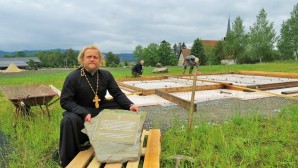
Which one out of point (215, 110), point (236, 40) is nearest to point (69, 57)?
point (236, 40)

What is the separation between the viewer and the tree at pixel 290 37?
4853cm

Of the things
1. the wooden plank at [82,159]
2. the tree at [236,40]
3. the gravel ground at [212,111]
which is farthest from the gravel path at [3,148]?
the tree at [236,40]

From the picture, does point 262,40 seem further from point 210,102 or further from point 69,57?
point 69,57

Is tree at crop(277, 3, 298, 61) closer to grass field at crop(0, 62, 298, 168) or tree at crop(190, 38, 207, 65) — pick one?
tree at crop(190, 38, 207, 65)

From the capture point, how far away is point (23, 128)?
529 centimetres

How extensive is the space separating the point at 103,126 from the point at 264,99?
17.9 ft

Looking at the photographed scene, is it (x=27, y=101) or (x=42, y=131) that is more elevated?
(x=27, y=101)

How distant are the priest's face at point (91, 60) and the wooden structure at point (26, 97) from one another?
2.10 meters

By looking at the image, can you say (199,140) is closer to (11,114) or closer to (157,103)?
(157,103)

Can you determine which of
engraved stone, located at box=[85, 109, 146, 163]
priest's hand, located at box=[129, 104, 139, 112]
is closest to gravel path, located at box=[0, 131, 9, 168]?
engraved stone, located at box=[85, 109, 146, 163]

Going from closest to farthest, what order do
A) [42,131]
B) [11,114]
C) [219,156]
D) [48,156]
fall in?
[219,156]
[48,156]
[42,131]
[11,114]

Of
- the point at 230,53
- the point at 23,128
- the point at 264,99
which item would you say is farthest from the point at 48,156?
the point at 230,53

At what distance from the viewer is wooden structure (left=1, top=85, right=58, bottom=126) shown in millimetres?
5195

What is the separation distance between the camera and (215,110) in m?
6.18
